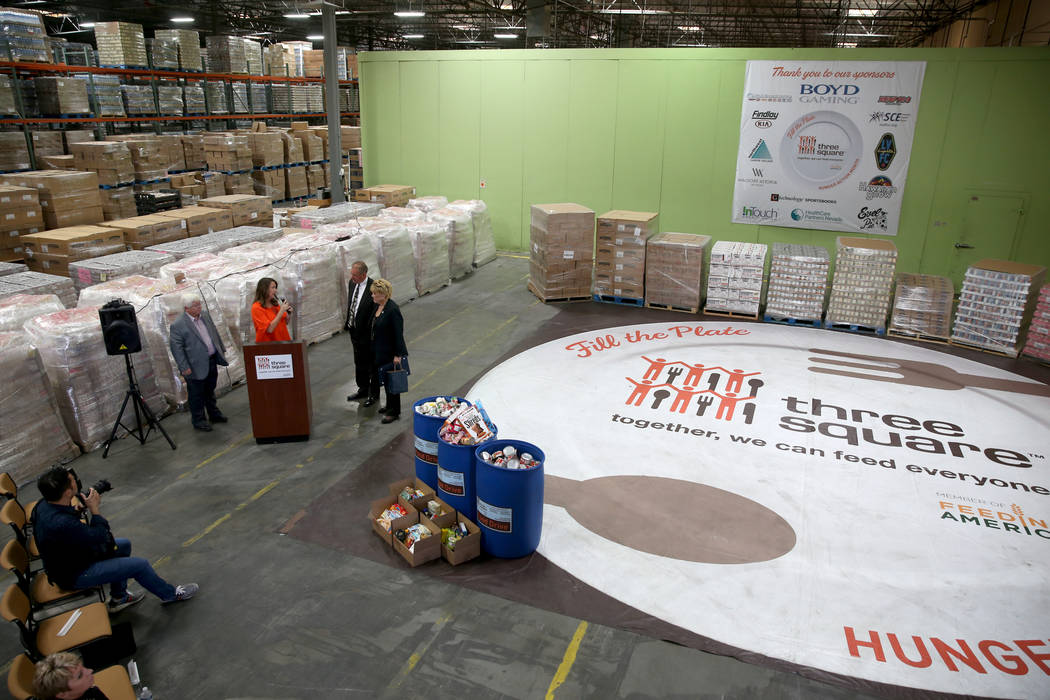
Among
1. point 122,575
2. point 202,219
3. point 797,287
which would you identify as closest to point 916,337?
point 797,287

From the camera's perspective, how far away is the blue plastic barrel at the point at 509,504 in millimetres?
5512

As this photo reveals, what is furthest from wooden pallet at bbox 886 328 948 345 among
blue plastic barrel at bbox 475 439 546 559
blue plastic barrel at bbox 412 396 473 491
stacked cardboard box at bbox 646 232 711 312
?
blue plastic barrel at bbox 412 396 473 491

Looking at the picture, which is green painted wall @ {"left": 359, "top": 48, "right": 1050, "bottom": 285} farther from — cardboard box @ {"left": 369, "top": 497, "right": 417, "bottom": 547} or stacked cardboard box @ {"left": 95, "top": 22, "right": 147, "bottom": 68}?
cardboard box @ {"left": 369, "top": 497, "right": 417, "bottom": 547}

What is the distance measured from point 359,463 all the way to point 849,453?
5518 mm

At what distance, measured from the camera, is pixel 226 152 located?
17031 mm

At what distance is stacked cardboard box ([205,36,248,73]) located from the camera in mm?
18422

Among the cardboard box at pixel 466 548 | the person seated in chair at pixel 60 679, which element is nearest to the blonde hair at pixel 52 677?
the person seated in chair at pixel 60 679

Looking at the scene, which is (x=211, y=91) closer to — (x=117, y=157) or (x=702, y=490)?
(x=117, y=157)

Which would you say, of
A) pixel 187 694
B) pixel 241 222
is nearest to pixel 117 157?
pixel 241 222

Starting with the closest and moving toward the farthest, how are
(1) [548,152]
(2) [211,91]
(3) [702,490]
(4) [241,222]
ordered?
1. (3) [702,490]
2. (4) [241,222]
3. (1) [548,152]
4. (2) [211,91]

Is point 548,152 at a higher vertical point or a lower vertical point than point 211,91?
lower

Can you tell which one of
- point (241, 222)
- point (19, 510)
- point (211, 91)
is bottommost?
point (19, 510)

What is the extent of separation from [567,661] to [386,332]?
4382 mm

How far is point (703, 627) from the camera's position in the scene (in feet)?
16.8
